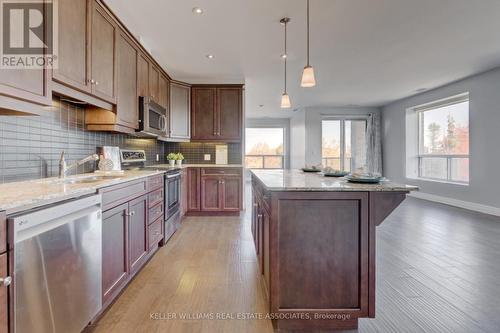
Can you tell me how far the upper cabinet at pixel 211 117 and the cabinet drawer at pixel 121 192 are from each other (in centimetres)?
253

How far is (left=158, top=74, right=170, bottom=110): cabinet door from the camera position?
13.4 ft

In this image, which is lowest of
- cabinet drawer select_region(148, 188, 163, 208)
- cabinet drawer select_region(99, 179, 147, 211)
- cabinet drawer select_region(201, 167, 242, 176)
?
cabinet drawer select_region(148, 188, 163, 208)

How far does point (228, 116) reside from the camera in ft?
16.3

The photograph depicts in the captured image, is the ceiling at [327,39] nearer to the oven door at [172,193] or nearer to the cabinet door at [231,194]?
the oven door at [172,193]

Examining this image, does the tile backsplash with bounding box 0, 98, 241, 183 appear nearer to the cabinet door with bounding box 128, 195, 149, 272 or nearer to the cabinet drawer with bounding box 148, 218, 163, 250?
the cabinet door with bounding box 128, 195, 149, 272

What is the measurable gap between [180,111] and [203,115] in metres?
0.42

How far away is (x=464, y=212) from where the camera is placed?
193 inches

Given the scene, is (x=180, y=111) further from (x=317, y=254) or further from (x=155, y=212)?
(x=317, y=254)

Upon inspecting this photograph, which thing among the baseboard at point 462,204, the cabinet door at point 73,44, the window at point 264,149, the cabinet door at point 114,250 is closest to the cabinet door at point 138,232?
the cabinet door at point 114,250

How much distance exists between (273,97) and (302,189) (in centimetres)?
556

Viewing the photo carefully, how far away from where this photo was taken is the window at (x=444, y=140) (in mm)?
5559

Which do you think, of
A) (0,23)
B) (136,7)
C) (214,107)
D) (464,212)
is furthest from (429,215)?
(0,23)

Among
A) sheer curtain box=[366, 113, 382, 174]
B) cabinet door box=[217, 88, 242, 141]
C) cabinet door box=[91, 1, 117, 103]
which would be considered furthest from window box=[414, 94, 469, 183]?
cabinet door box=[91, 1, 117, 103]

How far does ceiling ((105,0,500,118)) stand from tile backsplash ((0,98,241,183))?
1.24m
